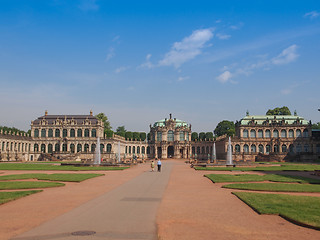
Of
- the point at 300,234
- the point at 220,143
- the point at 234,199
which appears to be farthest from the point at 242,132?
the point at 300,234

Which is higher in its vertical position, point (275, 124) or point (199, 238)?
point (275, 124)

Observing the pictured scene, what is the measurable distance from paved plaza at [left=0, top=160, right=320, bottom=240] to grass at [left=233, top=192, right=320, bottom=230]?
429mm

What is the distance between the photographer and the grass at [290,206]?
11.9m

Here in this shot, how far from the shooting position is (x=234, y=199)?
17406 mm

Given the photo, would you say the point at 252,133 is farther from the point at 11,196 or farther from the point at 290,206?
the point at 11,196

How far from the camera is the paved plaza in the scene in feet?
33.7

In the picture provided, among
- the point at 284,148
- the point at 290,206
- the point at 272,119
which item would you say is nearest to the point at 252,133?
the point at 272,119

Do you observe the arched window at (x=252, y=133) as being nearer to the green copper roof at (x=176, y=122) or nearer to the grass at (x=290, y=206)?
the green copper roof at (x=176, y=122)

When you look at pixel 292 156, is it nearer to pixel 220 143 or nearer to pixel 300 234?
pixel 220 143

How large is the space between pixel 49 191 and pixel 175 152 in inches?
3653

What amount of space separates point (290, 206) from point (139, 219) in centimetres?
774

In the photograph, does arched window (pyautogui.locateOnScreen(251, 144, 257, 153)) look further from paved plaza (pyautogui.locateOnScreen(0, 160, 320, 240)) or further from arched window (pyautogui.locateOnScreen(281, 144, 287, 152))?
paved plaza (pyautogui.locateOnScreen(0, 160, 320, 240))

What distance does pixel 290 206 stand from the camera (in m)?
14.6

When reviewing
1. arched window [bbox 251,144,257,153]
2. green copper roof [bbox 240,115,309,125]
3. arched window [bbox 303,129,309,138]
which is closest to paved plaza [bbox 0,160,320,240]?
arched window [bbox 251,144,257,153]
